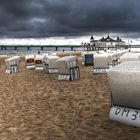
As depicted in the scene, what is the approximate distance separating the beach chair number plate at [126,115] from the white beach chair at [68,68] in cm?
1406

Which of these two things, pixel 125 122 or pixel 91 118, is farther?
pixel 91 118

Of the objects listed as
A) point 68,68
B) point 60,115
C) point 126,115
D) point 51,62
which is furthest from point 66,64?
point 126,115

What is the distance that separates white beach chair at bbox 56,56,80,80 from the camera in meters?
28.9

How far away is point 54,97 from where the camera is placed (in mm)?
21859

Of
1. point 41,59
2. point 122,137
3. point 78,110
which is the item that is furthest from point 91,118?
point 41,59

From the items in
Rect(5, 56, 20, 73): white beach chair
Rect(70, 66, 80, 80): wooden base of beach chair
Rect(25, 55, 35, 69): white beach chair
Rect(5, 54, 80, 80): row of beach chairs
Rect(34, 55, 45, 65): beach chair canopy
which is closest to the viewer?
Rect(5, 54, 80, 80): row of beach chairs

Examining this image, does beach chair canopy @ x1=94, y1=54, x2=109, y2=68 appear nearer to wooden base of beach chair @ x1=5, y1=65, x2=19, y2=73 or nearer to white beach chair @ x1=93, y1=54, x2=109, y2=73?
white beach chair @ x1=93, y1=54, x2=109, y2=73

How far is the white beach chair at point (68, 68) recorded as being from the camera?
28.9 metres

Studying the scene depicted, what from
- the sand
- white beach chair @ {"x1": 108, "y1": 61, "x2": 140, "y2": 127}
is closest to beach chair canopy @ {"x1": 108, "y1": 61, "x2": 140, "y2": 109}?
white beach chair @ {"x1": 108, "y1": 61, "x2": 140, "y2": 127}

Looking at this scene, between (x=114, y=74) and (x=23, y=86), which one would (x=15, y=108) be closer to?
(x=114, y=74)

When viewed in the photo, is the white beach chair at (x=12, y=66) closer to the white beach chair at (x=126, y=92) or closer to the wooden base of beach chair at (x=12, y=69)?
the wooden base of beach chair at (x=12, y=69)

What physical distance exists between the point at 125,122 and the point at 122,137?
1.40m

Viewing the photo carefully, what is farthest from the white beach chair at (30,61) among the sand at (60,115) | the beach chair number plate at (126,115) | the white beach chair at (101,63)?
the beach chair number plate at (126,115)

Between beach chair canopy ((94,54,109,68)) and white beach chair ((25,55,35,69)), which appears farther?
white beach chair ((25,55,35,69))
